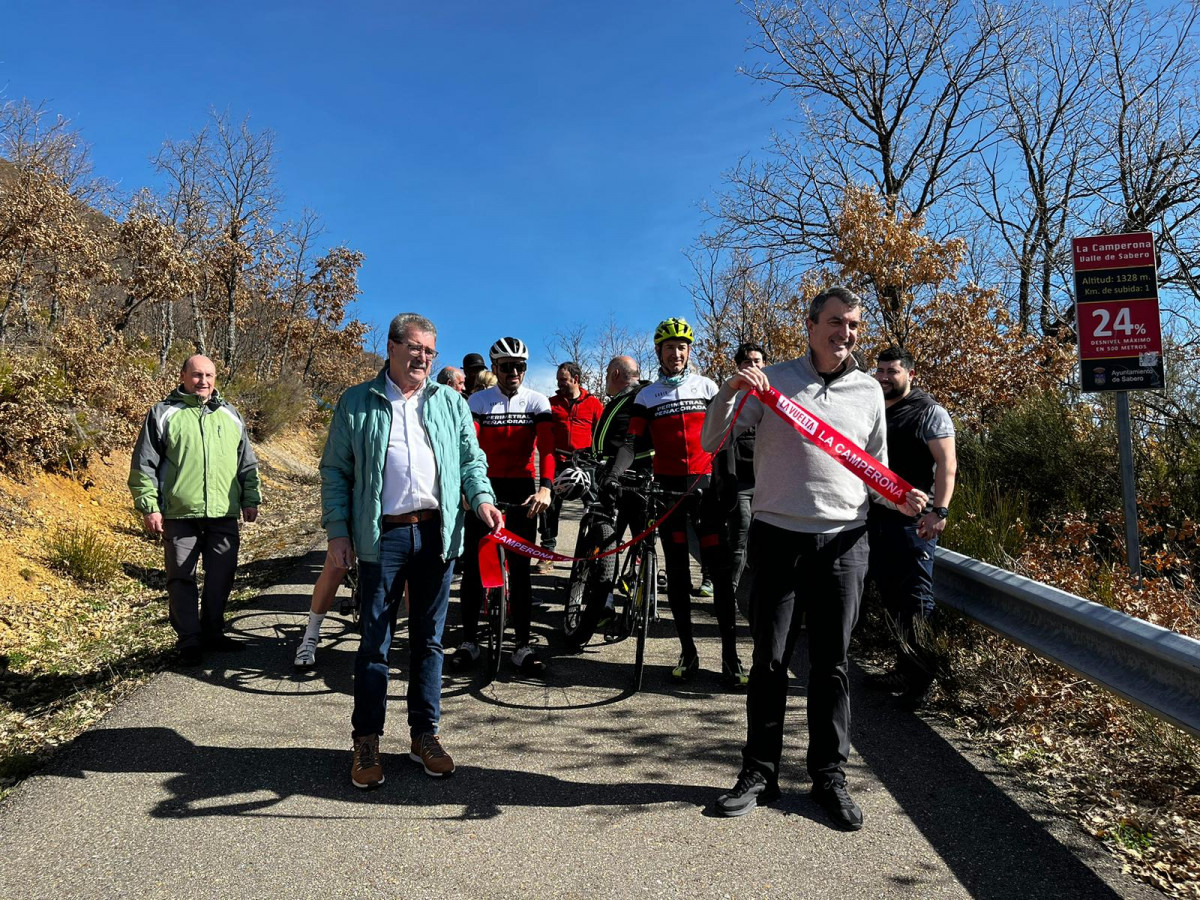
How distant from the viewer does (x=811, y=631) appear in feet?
12.0

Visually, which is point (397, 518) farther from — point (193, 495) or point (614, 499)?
point (193, 495)

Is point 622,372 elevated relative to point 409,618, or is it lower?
elevated

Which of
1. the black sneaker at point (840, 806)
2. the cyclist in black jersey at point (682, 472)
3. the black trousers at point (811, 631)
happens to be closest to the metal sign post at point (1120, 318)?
the cyclist in black jersey at point (682, 472)

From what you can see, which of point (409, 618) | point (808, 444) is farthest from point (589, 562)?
point (808, 444)

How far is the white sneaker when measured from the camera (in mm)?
5348

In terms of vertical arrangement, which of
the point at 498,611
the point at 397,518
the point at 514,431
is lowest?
the point at 498,611

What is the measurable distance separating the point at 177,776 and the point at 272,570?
16.2 ft

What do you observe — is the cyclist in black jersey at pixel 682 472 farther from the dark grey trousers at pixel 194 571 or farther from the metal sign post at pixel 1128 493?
the metal sign post at pixel 1128 493

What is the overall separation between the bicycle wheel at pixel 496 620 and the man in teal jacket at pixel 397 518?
1221mm

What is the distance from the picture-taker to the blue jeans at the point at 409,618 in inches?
148

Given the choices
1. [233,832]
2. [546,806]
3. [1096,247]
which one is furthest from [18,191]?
[1096,247]

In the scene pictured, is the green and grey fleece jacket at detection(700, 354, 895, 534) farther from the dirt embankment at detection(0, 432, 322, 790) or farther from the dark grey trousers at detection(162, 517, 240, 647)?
the dark grey trousers at detection(162, 517, 240, 647)

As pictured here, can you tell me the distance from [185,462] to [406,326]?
276 cm

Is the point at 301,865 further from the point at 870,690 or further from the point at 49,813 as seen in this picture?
the point at 870,690
